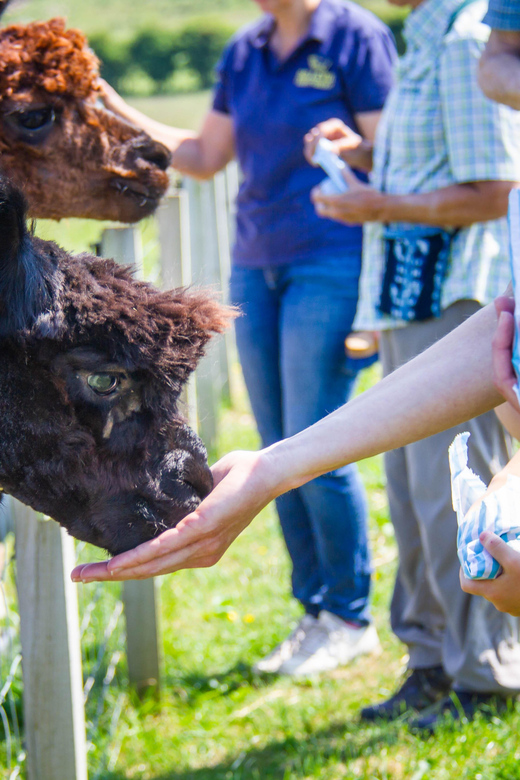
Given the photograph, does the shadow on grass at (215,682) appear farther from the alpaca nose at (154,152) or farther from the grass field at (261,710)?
the alpaca nose at (154,152)

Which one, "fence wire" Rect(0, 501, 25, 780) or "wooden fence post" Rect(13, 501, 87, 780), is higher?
"wooden fence post" Rect(13, 501, 87, 780)

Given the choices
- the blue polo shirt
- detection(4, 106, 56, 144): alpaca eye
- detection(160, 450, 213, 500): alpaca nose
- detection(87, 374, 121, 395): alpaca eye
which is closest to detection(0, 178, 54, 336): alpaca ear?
detection(87, 374, 121, 395): alpaca eye

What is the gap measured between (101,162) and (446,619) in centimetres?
237

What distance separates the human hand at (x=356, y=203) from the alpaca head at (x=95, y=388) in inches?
45.6

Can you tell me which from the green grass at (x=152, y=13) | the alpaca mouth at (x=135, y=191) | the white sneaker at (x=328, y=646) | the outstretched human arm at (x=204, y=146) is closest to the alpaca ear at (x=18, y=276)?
the alpaca mouth at (x=135, y=191)

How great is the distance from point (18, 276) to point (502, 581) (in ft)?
3.83

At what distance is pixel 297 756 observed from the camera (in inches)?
112

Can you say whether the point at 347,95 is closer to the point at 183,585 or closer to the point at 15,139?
the point at 15,139

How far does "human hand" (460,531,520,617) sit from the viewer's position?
1.31 metres

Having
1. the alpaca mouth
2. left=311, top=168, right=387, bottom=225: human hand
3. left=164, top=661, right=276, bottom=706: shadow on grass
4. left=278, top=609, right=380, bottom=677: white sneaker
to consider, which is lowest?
left=164, top=661, right=276, bottom=706: shadow on grass

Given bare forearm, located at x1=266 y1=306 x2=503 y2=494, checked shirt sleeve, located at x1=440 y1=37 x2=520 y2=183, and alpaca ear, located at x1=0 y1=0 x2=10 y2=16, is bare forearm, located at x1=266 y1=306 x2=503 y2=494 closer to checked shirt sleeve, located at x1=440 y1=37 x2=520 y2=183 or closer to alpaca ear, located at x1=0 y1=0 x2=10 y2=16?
checked shirt sleeve, located at x1=440 y1=37 x2=520 y2=183

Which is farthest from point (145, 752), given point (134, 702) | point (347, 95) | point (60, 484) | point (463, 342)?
point (347, 95)

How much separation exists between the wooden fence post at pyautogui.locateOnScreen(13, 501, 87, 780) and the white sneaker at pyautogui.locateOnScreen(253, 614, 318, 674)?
53.8 inches

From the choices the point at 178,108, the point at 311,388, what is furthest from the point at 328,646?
the point at 178,108
